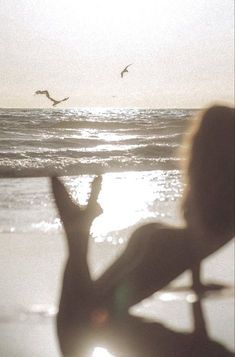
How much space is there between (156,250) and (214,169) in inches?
20.8

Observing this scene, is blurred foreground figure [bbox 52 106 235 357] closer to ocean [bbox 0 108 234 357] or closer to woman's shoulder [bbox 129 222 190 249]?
woman's shoulder [bbox 129 222 190 249]

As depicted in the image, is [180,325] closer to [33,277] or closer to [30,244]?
[33,277]

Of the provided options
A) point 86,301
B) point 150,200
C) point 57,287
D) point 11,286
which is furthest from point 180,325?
point 150,200

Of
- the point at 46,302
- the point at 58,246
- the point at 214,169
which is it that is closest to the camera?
the point at 214,169

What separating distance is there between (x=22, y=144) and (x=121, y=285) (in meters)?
15.9

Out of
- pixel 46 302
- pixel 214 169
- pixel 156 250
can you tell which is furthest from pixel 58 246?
pixel 214 169

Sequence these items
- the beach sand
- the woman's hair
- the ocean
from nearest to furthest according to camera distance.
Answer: the beach sand, the ocean, the woman's hair

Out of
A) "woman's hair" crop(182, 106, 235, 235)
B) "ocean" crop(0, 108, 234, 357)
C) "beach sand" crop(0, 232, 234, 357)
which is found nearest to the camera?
"beach sand" crop(0, 232, 234, 357)

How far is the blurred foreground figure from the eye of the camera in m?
2.44

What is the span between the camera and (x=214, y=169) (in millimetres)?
2740

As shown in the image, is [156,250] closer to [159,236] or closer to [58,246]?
[159,236]

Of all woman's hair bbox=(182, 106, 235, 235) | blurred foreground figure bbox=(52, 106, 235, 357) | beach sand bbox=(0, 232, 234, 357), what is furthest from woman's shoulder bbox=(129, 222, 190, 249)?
beach sand bbox=(0, 232, 234, 357)

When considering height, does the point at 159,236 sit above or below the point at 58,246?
above

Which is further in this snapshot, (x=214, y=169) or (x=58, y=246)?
(x=58, y=246)
